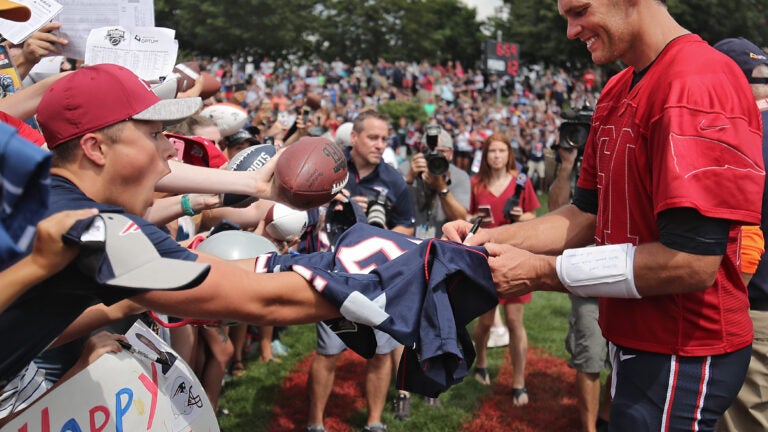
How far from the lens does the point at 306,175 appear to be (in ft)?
9.36

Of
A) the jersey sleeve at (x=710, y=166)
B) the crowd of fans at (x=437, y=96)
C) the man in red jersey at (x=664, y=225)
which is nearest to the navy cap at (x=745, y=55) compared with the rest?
the man in red jersey at (x=664, y=225)

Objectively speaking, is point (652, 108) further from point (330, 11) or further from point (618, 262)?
point (330, 11)

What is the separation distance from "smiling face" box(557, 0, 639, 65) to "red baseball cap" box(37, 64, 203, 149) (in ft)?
5.32

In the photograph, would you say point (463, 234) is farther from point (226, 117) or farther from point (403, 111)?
point (403, 111)

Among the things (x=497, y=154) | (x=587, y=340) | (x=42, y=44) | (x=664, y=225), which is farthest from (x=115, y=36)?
(x=497, y=154)

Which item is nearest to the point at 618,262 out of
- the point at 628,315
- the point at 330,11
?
the point at 628,315

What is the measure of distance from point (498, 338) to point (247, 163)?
481cm

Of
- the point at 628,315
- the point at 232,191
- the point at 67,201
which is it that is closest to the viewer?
the point at 67,201

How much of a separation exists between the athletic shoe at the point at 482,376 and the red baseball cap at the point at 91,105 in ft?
15.6

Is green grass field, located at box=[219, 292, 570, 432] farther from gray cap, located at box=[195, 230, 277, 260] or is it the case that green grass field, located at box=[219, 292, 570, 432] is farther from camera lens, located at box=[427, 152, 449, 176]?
gray cap, located at box=[195, 230, 277, 260]

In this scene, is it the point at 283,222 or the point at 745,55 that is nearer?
the point at 745,55

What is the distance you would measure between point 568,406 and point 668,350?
11.6 feet

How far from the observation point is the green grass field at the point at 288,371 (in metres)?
5.43

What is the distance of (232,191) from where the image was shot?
2.93 m
